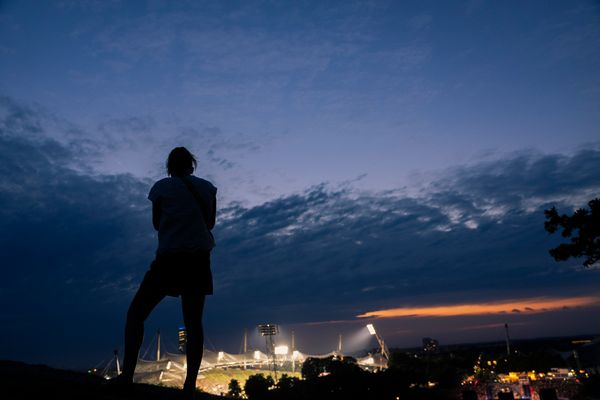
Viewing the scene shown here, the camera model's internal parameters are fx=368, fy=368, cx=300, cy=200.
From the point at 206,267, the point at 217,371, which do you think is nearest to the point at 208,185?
the point at 206,267

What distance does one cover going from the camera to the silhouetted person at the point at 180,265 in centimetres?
256

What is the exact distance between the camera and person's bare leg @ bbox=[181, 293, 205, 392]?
2.65m

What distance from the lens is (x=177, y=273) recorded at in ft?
8.45

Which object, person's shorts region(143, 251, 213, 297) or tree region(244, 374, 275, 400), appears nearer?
person's shorts region(143, 251, 213, 297)

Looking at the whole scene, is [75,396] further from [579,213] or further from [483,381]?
[483,381]

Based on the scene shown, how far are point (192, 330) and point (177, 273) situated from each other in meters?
0.46

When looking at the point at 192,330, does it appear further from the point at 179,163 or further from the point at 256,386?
the point at 256,386

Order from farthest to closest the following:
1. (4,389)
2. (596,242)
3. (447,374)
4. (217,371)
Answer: (217,371), (447,374), (596,242), (4,389)

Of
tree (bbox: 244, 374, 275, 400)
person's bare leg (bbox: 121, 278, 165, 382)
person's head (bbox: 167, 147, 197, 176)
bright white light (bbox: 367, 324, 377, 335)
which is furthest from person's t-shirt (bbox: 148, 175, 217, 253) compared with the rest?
bright white light (bbox: 367, 324, 377, 335)

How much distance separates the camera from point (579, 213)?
9.57 m

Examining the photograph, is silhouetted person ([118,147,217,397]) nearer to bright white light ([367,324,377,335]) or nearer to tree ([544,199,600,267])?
tree ([544,199,600,267])

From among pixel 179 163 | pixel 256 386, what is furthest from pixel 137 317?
pixel 256 386

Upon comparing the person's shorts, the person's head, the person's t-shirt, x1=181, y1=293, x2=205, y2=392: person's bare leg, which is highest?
the person's head

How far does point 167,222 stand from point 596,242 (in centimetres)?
1093
